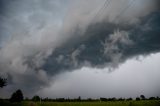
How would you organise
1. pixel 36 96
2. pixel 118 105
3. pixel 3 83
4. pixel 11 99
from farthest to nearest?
pixel 36 96 < pixel 11 99 < pixel 118 105 < pixel 3 83

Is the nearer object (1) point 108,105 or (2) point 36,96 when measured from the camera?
(1) point 108,105

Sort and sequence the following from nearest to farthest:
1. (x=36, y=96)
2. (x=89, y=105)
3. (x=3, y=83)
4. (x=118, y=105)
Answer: (x=3, y=83) → (x=118, y=105) → (x=89, y=105) → (x=36, y=96)

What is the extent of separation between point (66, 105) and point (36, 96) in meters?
81.1

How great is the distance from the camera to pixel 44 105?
80.7 m

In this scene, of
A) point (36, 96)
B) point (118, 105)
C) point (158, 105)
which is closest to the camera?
point (158, 105)

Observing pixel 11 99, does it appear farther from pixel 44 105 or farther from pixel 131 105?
pixel 131 105

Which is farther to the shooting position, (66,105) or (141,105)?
(66,105)

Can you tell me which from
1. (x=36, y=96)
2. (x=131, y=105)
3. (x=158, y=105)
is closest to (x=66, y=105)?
(x=131, y=105)

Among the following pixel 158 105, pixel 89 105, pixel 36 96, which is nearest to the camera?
pixel 158 105

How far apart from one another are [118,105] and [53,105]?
2477 centimetres

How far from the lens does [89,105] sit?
7944 centimetres

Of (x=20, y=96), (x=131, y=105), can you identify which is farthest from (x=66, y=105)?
(x=20, y=96)

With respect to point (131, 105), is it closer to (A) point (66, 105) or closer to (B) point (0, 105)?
(A) point (66, 105)

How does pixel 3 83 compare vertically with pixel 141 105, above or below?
above
